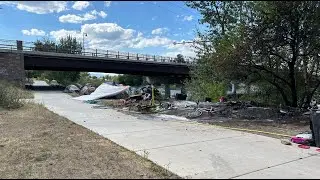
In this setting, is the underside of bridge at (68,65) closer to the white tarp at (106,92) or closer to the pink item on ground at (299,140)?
the white tarp at (106,92)

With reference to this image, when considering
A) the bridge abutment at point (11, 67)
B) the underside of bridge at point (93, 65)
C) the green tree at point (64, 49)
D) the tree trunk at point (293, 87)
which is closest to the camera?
the tree trunk at point (293, 87)

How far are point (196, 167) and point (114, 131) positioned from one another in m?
4.98

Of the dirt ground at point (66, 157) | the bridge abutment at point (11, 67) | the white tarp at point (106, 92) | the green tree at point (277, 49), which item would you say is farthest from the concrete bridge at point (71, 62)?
the dirt ground at point (66, 157)

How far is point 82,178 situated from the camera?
598 cm

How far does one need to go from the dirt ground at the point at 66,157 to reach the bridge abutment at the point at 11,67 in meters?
39.8

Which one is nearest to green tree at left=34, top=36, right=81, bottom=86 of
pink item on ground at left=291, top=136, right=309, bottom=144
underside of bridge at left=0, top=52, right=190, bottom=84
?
underside of bridge at left=0, top=52, right=190, bottom=84

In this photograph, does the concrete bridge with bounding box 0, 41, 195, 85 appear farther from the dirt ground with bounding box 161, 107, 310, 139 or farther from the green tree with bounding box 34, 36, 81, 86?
the dirt ground with bounding box 161, 107, 310, 139

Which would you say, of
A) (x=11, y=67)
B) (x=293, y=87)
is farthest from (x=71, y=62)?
(x=293, y=87)

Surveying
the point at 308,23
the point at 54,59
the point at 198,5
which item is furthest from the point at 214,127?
the point at 54,59

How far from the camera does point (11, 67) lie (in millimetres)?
49125

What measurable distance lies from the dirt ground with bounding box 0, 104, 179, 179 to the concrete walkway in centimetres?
42

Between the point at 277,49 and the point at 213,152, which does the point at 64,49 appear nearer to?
the point at 277,49

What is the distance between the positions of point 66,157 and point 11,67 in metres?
44.9

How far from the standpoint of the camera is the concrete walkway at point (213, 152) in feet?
21.4
